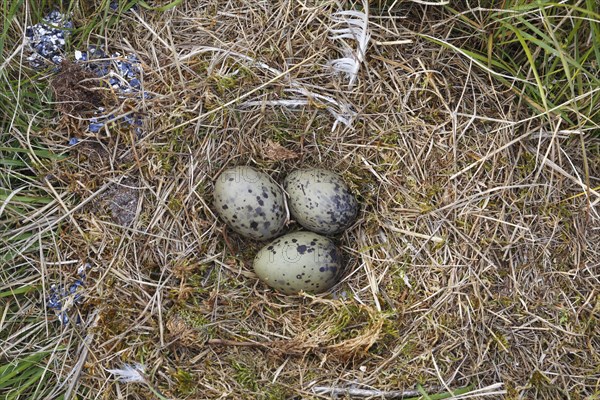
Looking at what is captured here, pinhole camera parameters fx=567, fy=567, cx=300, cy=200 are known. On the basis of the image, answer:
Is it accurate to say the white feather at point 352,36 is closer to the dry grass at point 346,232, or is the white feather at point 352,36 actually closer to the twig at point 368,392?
the dry grass at point 346,232

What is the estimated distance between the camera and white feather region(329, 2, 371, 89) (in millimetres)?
2416

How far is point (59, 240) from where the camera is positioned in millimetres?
2396

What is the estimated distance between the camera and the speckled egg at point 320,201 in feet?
7.89

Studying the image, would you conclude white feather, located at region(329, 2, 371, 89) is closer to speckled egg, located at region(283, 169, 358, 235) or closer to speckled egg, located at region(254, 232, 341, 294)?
speckled egg, located at region(283, 169, 358, 235)

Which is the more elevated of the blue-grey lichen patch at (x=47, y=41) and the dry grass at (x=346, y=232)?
the blue-grey lichen patch at (x=47, y=41)

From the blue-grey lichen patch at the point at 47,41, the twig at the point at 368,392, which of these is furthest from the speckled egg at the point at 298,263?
the blue-grey lichen patch at the point at 47,41

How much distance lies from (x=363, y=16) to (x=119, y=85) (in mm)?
1097

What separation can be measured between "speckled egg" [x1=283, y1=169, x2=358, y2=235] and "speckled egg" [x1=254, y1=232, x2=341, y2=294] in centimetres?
7

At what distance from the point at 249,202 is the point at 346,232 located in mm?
504

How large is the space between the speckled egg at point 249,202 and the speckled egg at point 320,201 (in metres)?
0.08

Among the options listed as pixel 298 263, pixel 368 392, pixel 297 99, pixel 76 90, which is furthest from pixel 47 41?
pixel 368 392

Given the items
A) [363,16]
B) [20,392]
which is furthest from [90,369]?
[363,16]

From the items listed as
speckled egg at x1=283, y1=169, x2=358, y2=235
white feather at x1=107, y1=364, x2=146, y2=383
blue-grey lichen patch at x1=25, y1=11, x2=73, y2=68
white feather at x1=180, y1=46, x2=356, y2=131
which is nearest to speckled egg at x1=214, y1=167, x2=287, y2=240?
speckled egg at x1=283, y1=169, x2=358, y2=235

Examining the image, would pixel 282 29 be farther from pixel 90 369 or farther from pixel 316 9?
pixel 90 369
